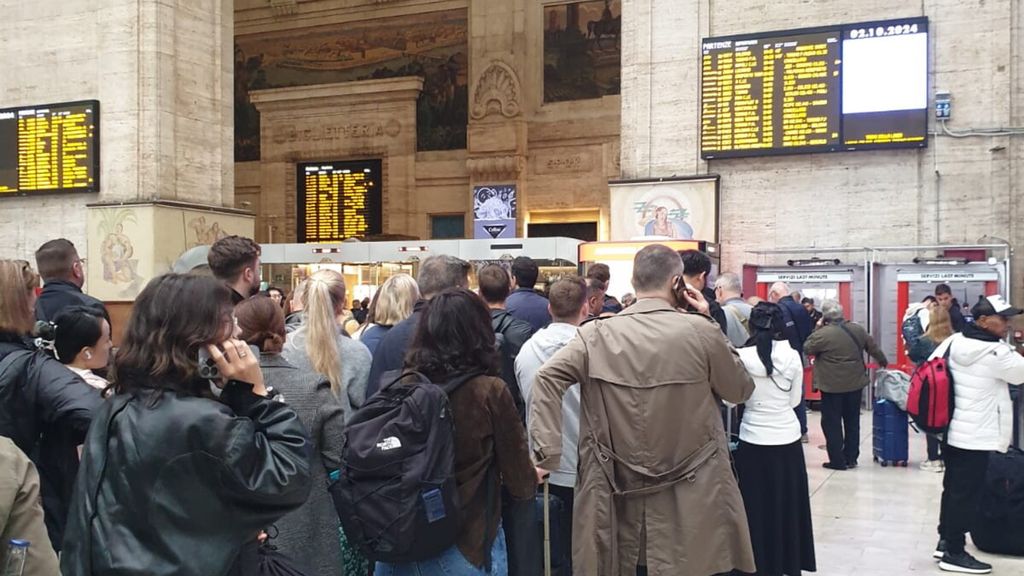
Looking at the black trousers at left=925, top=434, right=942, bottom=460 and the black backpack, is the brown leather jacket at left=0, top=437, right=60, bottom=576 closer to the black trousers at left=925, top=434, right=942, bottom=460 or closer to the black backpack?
the black backpack

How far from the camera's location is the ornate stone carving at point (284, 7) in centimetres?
2211

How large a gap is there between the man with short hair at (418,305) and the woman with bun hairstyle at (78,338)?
1.19 m

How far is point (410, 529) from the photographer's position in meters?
2.81

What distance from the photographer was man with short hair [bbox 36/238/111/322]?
15.4ft

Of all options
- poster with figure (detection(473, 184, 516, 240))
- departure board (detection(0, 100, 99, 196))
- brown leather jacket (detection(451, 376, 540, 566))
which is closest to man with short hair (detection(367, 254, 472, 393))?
brown leather jacket (detection(451, 376, 540, 566))

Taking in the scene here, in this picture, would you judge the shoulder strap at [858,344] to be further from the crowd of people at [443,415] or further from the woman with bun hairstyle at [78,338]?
the woman with bun hairstyle at [78,338]

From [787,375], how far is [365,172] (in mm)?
17722

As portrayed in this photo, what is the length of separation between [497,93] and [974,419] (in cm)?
1566

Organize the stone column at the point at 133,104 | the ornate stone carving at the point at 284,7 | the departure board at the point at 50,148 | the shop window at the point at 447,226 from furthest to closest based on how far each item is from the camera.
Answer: the ornate stone carving at the point at 284,7
the shop window at the point at 447,226
the departure board at the point at 50,148
the stone column at the point at 133,104

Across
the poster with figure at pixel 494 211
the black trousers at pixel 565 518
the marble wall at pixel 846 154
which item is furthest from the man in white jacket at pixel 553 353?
the poster with figure at pixel 494 211

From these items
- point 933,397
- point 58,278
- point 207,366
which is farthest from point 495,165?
point 207,366

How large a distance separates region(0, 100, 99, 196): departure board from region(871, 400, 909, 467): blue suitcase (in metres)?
12.8

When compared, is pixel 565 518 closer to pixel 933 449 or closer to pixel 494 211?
pixel 933 449

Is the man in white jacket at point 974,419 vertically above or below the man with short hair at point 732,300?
below
